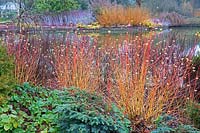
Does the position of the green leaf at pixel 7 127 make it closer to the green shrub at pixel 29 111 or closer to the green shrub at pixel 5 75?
the green shrub at pixel 29 111

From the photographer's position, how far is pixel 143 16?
20188 mm

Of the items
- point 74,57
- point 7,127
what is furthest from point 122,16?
point 7,127

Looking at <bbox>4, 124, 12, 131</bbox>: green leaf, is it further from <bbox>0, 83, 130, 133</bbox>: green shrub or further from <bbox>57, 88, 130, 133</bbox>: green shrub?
<bbox>57, 88, 130, 133</bbox>: green shrub

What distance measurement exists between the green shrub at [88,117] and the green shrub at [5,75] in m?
0.69

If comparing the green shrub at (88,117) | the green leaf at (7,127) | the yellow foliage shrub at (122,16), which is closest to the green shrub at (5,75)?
the green leaf at (7,127)

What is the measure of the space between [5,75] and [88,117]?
1.22m

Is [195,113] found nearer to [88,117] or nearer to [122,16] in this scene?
[88,117]

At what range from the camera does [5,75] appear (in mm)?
3670

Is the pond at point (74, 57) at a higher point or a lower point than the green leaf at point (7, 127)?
higher

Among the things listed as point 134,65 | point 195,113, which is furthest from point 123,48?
point 195,113

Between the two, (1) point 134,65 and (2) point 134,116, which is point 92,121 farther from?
(1) point 134,65

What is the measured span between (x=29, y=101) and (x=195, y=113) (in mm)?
1732

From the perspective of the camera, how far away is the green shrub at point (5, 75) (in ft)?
11.5

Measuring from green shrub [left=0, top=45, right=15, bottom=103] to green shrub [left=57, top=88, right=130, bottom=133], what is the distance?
689 mm
